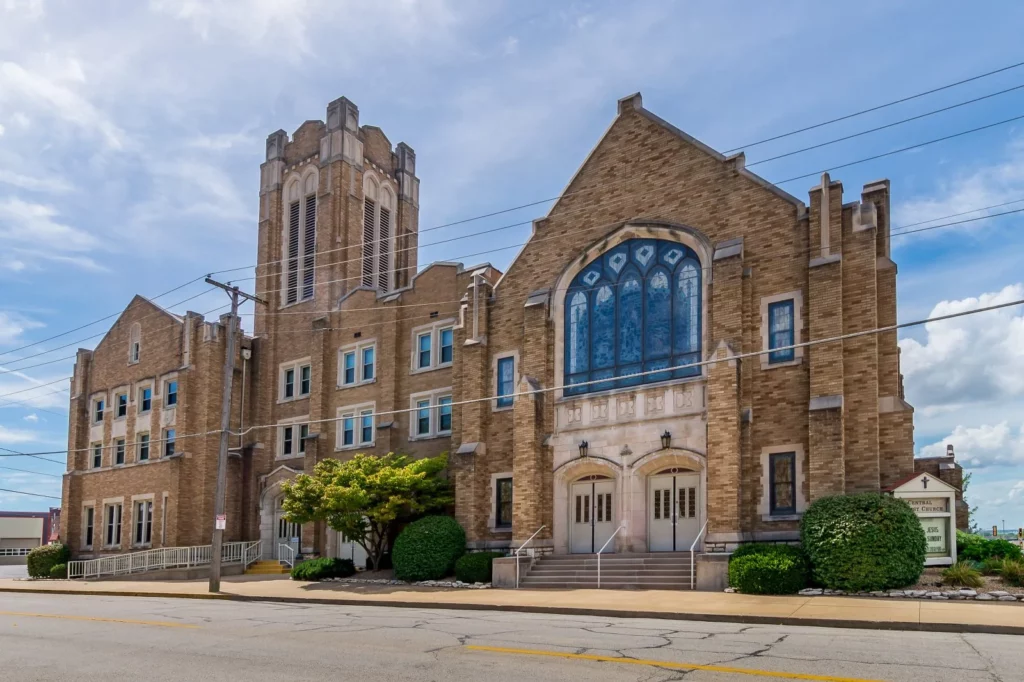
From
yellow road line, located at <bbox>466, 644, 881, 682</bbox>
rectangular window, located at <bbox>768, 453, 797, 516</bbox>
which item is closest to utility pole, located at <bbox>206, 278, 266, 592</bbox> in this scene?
rectangular window, located at <bbox>768, 453, 797, 516</bbox>

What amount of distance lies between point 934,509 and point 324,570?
1796 centimetres

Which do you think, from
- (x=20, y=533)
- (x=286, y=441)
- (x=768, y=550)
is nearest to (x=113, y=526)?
(x=286, y=441)

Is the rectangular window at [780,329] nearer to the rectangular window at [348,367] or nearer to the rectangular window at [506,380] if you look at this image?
the rectangular window at [506,380]

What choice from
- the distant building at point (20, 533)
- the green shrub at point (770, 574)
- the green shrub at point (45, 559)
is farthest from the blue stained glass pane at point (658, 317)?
the distant building at point (20, 533)

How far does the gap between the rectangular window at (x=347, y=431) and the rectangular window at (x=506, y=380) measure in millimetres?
8235

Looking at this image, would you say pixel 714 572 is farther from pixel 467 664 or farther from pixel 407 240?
pixel 407 240

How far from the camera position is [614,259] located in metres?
27.5

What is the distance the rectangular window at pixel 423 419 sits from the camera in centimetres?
3288

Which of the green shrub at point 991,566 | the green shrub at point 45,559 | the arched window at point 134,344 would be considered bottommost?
the green shrub at point 45,559

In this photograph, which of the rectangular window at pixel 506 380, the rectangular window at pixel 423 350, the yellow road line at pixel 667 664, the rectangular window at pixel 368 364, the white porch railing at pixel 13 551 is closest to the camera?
the yellow road line at pixel 667 664

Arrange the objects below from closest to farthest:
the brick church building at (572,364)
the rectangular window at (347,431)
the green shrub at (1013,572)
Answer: the green shrub at (1013,572) → the brick church building at (572,364) → the rectangular window at (347,431)

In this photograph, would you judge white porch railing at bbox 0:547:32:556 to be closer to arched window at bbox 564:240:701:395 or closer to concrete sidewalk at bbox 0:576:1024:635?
concrete sidewalk at bbox 0:576:1024:635

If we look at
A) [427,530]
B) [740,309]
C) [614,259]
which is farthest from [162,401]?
[740,309]

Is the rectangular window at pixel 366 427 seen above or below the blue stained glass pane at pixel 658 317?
below
